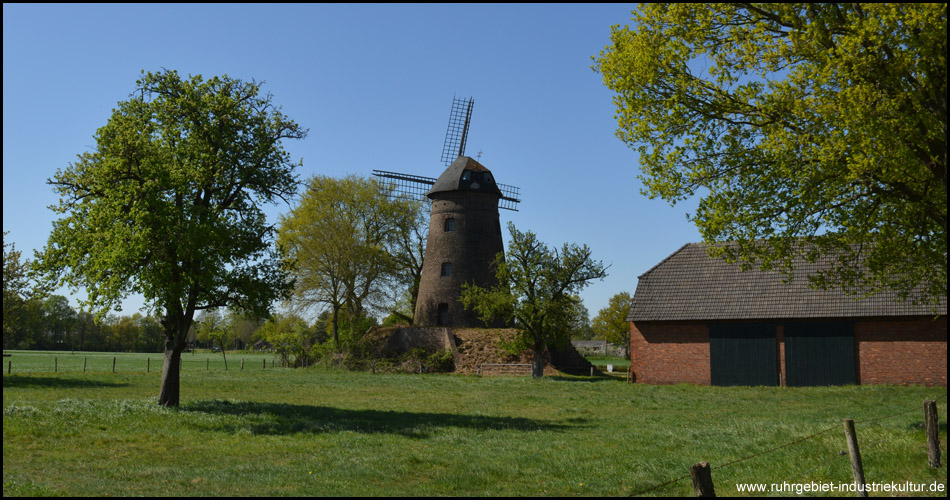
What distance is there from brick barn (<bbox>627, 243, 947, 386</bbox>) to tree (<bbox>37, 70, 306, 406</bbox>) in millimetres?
18625

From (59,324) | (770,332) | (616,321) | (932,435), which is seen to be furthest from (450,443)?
(59,324)

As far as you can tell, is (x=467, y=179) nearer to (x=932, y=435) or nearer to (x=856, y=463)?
(x=932, y=435)

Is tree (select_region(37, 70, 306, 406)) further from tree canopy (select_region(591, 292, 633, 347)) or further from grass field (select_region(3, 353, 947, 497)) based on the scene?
tree canopy (select_region(591, 292, 633, 347))

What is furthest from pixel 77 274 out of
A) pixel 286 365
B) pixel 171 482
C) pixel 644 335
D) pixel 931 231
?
pixel 286 365

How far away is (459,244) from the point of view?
162ft

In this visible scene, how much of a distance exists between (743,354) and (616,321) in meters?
44.7

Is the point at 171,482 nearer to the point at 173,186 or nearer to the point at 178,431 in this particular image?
the point at 178,431

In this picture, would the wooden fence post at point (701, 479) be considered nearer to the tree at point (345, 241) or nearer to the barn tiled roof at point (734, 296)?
the barn tiled roof at point (734, 296)

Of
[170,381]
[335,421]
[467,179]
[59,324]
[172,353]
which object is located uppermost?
[467,179]

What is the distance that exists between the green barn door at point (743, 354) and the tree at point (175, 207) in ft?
66.7

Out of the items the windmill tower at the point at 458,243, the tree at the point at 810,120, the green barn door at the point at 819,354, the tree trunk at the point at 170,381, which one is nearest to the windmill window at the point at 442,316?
the windmill tower at the point at 458,243

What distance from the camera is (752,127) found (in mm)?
14016

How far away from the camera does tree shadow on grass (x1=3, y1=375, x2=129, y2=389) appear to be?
31.6 metres

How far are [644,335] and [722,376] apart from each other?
4.09 m
